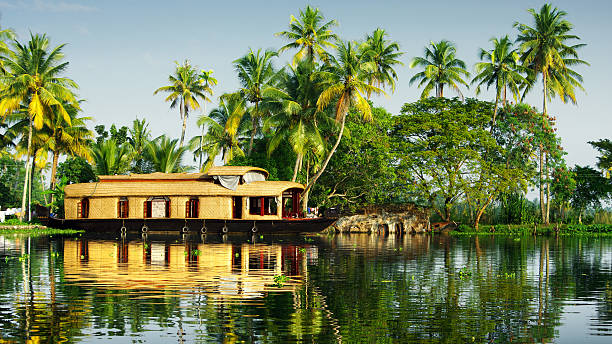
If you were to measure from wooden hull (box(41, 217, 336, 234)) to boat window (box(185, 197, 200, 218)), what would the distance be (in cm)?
37

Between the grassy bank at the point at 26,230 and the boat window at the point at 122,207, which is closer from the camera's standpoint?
the grassy bank at the point at 26,230

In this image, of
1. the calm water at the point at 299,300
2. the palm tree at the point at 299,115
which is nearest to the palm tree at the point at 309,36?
the palm tree at the point at 299,115

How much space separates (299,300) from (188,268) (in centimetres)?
577

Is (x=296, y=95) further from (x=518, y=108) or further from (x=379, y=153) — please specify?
(x=518, y=108)

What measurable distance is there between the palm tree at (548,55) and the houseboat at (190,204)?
767 inches

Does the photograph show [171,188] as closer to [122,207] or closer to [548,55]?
[122,207]

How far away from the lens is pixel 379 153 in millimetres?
40844

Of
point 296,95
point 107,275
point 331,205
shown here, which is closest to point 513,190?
point 331,205

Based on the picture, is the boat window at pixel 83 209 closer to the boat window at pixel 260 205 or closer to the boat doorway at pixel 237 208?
the boat doorway at pixel 237 208

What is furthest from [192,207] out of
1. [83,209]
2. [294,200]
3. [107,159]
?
[107,159]

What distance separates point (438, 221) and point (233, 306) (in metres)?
36.6

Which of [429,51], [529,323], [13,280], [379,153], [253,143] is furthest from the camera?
[429,51]

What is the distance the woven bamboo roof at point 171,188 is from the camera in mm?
34188

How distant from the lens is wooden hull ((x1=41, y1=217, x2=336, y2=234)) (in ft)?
111
